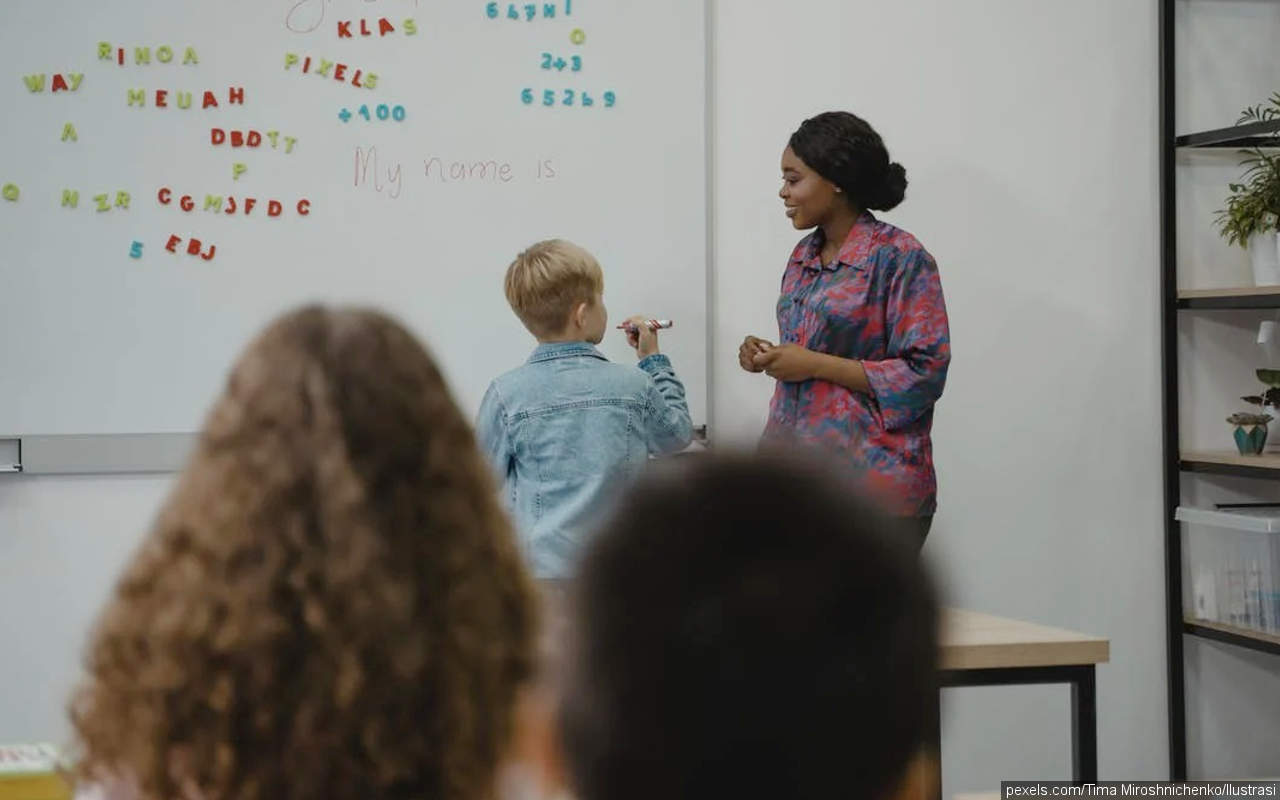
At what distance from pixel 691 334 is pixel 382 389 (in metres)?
2.65

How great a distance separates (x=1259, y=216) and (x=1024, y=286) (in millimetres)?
534

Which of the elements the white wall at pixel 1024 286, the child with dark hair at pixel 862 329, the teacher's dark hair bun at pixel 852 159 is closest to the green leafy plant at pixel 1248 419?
the white wall at pixel 1024 286

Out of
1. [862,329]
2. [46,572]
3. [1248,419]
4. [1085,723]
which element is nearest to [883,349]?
[862,329]

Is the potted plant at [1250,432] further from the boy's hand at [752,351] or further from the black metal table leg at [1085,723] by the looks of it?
the black metal table leg at [1085,723]

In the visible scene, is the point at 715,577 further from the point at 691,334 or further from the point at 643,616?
the point at 691,334

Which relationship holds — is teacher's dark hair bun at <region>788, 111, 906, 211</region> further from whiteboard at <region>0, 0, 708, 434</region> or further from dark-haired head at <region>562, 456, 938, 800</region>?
dark-haired head at <region>562, 456, 938, 800</region>

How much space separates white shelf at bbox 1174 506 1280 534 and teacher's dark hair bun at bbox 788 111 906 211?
44.2 inches

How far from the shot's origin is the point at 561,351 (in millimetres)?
2809

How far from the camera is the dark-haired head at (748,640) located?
58cm

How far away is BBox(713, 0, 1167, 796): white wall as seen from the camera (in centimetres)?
347

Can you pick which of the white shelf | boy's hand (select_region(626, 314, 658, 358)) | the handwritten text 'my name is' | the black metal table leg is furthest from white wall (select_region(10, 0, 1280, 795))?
the black metal table leg

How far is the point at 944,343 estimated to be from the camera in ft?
9.70

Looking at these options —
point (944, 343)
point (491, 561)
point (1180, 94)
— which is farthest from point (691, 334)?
point (491, 561)

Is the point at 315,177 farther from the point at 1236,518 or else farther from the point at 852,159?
the point at 1236,518
